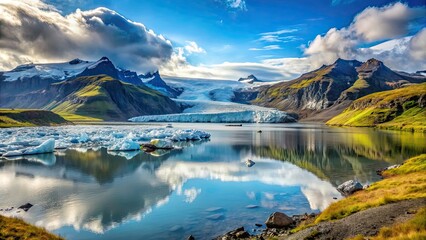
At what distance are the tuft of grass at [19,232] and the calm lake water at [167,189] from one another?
3.94m

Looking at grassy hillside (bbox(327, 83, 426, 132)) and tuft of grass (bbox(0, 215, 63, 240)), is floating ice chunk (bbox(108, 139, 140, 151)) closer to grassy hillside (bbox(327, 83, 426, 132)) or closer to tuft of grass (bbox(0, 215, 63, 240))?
tuft of grass (bbox(0, 215, 63, 240))

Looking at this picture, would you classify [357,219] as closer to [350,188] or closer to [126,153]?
[350,188]

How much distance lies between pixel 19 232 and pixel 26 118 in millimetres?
139115

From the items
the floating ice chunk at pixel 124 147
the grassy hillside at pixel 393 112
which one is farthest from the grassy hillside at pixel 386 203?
the grassy hillside at pixel 393 112

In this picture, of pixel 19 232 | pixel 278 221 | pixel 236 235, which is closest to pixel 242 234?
Answer: pixel 236 235

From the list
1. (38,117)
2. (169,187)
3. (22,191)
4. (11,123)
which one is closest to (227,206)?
(169,187)

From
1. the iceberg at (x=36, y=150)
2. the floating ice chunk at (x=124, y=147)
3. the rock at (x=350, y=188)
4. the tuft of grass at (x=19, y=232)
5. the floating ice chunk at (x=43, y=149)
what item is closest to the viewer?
the tuft of grass at (x=19, y=232)

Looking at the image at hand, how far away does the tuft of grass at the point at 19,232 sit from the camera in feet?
46.5

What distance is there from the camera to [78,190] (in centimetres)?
2967

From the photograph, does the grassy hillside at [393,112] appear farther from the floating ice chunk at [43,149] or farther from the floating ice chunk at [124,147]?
the floating ice chunk at [43,149]

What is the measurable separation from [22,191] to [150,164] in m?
18.0

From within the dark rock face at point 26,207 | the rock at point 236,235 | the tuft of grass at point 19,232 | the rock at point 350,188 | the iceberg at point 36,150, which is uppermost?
the tuft of grass at point 19,232

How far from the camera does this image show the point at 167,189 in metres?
30.5

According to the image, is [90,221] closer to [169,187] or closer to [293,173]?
[169,187]
